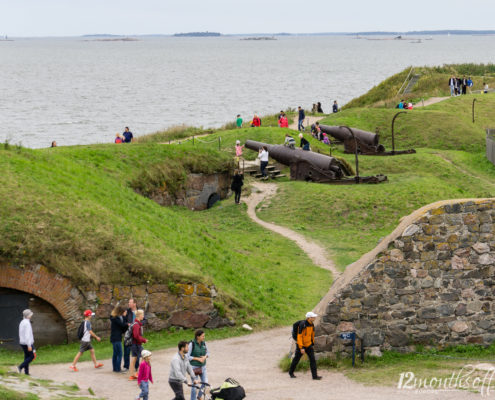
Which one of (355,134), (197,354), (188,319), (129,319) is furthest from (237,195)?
(197,354)

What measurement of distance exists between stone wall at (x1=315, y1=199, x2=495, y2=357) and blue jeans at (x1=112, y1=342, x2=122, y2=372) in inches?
151

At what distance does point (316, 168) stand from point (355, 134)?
9113mm

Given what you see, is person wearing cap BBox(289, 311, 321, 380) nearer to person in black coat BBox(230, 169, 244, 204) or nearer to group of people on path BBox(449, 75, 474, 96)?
person in black coat BBox(230, 169, 244, 204)

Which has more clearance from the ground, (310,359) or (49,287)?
(49,287)

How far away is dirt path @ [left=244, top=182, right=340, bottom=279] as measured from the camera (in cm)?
2570

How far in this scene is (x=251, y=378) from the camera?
51.2ft

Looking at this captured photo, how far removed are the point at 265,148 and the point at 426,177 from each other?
7237 mm

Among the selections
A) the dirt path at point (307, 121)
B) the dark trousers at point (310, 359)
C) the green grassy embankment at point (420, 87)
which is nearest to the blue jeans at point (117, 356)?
the dark trousers at point (310, 359)

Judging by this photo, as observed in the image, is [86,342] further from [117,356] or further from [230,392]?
[230,392]

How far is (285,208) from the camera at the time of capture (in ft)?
104

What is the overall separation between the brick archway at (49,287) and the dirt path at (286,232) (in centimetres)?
879

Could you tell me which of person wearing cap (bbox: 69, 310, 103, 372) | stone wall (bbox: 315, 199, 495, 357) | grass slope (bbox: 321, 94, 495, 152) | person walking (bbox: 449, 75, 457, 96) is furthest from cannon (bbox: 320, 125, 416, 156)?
person wearing cap (bbox: 69, 310, 103, 372)

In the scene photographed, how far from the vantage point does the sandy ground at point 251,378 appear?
14344mm

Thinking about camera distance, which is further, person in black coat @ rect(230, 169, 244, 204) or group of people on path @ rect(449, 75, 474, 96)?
group of people on path @ rect(449, 75, 474, 96)
